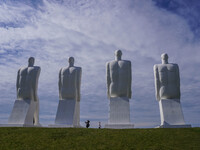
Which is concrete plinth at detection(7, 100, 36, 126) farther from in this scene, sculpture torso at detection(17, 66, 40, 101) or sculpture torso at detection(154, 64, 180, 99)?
sculpture torso at detection(154, 64, 180, 99)

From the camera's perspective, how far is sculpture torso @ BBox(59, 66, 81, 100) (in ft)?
64.7

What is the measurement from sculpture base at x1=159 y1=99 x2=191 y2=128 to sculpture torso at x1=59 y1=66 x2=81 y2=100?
6472 mm

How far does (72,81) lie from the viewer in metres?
19.8

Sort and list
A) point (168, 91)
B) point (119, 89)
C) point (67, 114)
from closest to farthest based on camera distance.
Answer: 1. point (168, 91)
2. point (119, 89)
3. point (67, 114)

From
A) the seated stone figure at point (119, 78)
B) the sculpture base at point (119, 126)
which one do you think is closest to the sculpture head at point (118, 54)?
the seated stone figure at point (119, 78)

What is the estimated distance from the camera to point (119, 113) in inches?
712

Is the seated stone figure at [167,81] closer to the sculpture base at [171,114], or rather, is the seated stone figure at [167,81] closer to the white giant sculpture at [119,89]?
the sculpture base at [171,114]

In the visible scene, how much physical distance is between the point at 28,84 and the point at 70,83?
3368mm

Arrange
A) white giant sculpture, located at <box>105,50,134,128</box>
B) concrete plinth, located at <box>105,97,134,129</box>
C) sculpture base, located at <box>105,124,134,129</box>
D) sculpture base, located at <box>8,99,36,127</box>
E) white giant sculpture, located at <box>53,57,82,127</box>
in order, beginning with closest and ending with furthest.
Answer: sculpture base, located at <box>105,124,134,129</box>, concrete plinth, located at <box>105,97,134,129</box>, white giant sculpture, located at <box>105,50,134,128</box>, white giant sculpture, located at <box>53,57,82,127</box>, sculpture base, located at <box>8,99,36,127</box>

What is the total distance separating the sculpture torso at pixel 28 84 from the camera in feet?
65.9

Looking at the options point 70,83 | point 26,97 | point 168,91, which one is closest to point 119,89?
point 168,91
